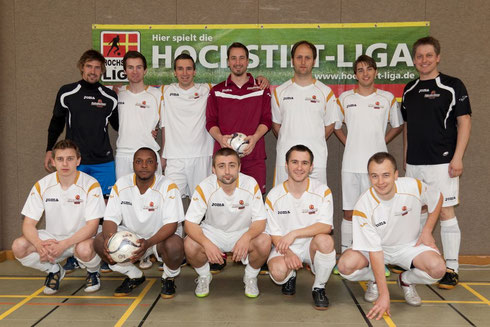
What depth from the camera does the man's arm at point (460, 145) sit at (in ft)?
14.4

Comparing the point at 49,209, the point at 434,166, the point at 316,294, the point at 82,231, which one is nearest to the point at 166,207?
the point at 82,231

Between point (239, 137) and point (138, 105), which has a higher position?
point (138, 105)

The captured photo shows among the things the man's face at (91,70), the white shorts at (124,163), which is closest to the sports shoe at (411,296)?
the white shorts at (124,163)

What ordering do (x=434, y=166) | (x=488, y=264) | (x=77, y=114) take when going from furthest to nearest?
(x=488, y=264) < (x=77, y=114) < (x=434, y=166)

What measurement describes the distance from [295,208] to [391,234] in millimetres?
863

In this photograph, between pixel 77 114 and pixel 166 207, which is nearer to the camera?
pixel 166 207

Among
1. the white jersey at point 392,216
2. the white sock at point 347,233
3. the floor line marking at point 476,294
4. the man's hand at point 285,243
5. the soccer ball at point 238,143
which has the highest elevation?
the soccer ball at point 238,143

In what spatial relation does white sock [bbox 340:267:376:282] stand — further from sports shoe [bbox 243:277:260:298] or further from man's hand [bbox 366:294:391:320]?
sports shoe [bbox 243:277:260:298]

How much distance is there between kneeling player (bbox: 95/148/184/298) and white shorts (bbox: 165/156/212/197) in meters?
0.55

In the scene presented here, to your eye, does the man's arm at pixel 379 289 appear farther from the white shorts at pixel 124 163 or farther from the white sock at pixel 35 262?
the white sock at pixel 35 262

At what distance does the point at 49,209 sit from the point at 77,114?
1.10m

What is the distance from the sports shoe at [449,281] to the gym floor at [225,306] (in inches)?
2.4

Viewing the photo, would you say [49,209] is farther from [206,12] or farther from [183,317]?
[206,12]

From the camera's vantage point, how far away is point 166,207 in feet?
13.6
